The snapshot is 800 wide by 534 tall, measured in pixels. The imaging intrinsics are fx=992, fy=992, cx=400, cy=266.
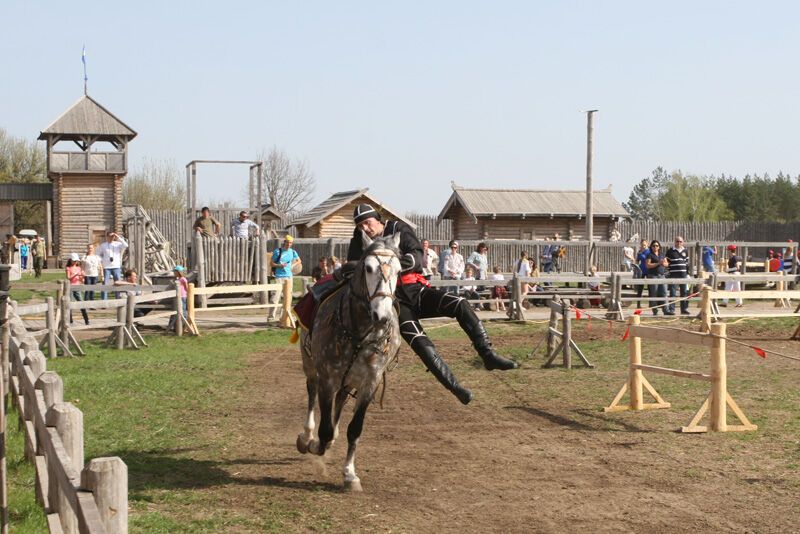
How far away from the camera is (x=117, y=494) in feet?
14.6

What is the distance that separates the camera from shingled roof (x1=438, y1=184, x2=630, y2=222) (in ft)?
161

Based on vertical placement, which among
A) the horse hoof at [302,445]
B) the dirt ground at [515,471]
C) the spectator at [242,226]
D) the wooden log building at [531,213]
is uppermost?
the wooden log building at [531,213]

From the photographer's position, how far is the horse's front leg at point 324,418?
9.10 metres

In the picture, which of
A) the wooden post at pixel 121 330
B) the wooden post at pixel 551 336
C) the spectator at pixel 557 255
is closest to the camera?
the wooden post at pixel 551 336

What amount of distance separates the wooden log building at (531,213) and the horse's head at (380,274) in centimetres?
4058

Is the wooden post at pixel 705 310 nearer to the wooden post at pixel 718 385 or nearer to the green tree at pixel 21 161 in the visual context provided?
the wooden post at pixel 718 385

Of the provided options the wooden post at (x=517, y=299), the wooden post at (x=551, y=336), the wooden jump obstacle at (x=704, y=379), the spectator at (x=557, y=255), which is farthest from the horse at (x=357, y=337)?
the spectator at (x=557, y=255)

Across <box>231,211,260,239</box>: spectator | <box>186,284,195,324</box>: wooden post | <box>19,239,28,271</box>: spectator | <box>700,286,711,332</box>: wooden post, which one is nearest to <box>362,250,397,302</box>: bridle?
<box>700,286,711,332</box>: wooden post

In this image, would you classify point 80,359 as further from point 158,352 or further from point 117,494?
point 117,494

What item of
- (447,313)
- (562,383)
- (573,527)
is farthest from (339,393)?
(562,383)

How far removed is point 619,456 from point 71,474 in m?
6.46

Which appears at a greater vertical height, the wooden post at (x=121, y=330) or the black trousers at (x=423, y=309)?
the black trousers at (x=423, y=309)

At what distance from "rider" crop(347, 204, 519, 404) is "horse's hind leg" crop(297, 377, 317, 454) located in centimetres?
153

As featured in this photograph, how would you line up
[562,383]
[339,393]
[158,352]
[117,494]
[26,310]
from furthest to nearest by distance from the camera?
[158,352]
[26,310]
[562,383]
[339,393]
[117,494]
